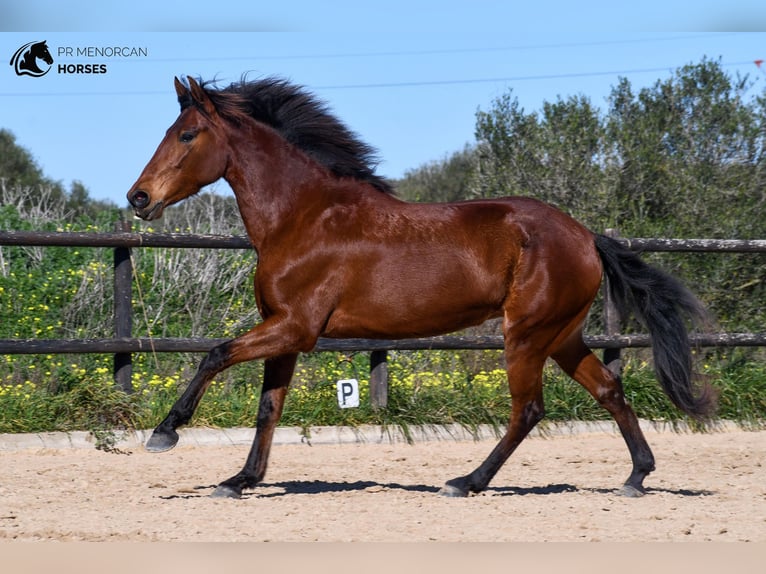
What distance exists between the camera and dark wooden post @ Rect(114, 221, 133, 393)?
773cm

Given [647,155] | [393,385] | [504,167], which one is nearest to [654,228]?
[647,155]

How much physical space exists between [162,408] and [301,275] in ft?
8.52

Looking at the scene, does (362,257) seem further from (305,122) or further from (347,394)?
(347,394)

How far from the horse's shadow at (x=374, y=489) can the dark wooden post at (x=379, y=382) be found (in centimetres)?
184

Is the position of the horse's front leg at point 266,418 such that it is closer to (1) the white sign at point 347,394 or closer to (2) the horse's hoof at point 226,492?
(2) the horse's hoof at point 226,492

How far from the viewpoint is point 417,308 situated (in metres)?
5.57

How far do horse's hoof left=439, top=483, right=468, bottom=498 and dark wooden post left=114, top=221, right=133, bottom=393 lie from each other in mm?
3143

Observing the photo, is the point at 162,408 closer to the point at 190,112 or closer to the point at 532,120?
the point at 190,112

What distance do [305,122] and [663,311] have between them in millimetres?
2423

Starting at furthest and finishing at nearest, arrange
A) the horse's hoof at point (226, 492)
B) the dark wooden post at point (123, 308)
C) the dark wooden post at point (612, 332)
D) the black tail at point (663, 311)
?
the dark wooden post at point (612, 332)
the dark wooden post at point (123, 308)
the black tail at point (663, 311)
the horse's hoof at point (226, 492)

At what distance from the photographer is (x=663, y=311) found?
6.14 m

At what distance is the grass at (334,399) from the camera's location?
748 centimetres

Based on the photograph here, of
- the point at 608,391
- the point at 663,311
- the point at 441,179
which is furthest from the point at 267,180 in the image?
the point at 441,179

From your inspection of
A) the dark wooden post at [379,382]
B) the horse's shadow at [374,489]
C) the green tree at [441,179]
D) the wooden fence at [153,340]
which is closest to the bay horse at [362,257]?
the horse's shadow at [374,489]
